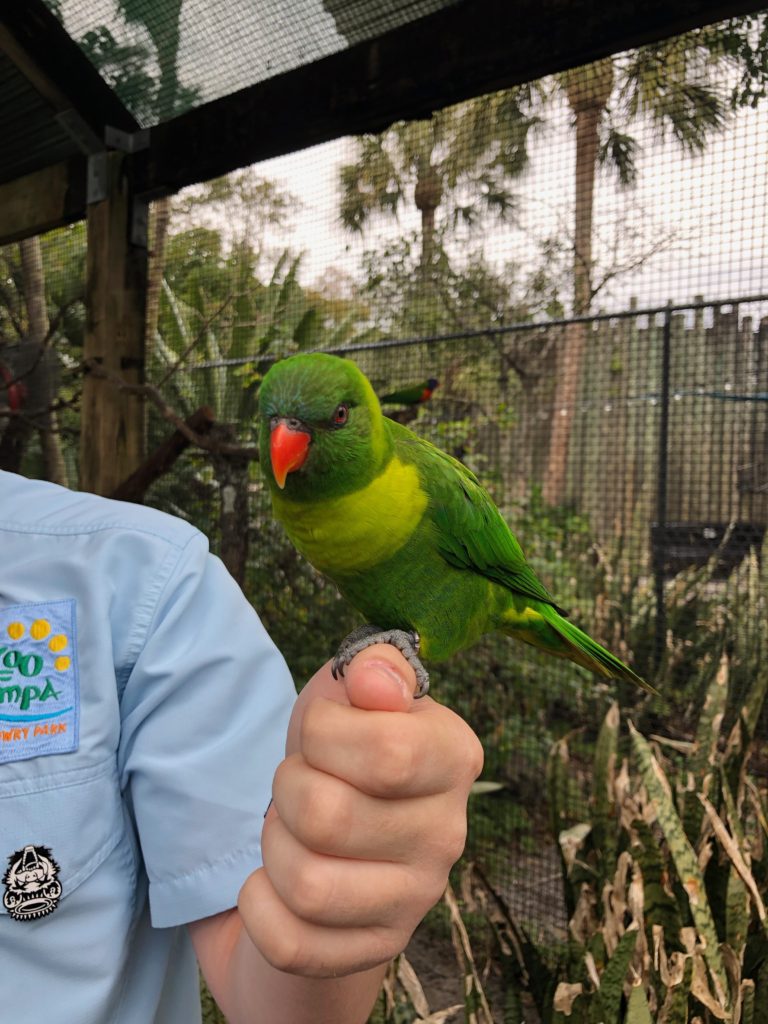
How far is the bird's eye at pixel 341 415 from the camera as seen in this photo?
2.08ft

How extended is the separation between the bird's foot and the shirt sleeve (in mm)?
157

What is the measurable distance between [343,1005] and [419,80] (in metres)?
1.28

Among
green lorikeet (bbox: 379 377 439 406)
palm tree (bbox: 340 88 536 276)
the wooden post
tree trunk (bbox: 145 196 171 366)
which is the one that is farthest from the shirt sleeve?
palm tree (bbox: 340 88 536 276)

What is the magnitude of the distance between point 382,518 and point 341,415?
0.33 ft

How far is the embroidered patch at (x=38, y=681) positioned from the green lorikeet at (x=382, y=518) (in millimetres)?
289

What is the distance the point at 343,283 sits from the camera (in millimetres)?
2412

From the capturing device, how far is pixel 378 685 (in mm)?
454

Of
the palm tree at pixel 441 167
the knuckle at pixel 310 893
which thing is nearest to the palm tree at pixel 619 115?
the palm tree at pixel 441 167

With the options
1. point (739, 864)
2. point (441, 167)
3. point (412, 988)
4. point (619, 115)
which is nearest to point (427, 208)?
point (441, 167)

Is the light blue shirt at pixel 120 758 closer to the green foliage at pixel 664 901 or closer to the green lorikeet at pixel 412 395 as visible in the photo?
the green foliage at pixel 664 901

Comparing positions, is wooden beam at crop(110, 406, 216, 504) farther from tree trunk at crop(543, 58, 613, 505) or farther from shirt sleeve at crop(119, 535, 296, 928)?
tree trunk at crop(543, 58, 613, 505)

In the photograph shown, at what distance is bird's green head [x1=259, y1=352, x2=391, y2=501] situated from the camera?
24.1 inches

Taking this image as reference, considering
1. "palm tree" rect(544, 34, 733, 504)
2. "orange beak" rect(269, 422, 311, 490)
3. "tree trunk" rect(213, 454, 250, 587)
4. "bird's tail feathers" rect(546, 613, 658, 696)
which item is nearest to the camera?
"orange beak" rect(269, 422, 311, 490)

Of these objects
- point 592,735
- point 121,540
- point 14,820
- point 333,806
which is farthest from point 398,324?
point 333,806
